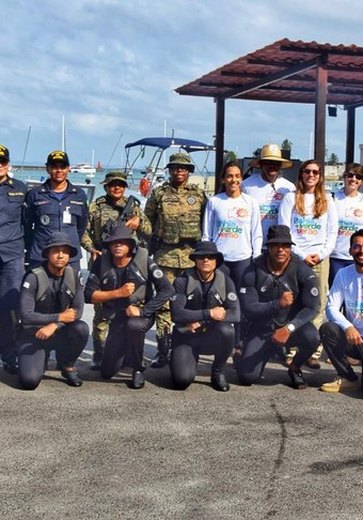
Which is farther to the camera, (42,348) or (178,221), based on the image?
(178,221)

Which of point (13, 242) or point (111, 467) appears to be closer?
point (111, 467)

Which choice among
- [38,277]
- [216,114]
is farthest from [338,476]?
[216,114]

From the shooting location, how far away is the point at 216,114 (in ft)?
42.8

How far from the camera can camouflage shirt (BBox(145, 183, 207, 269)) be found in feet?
22.0

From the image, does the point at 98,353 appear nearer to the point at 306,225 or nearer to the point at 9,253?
the point at 9,253

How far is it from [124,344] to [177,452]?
1.78 meters

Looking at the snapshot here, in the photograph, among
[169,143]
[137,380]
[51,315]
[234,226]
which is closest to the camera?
[51,315]

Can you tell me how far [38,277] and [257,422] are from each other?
6.85 feet

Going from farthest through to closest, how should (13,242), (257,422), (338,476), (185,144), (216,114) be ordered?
(185,144) < (216,114) < (13,242) < (257,422) < (338,476)

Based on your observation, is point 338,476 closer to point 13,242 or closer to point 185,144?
point 13,242

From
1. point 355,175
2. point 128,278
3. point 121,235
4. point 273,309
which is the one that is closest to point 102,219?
point 121,235

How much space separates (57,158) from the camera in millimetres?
Answer: 6234

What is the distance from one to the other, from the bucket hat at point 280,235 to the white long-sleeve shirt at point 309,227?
1.16 ft

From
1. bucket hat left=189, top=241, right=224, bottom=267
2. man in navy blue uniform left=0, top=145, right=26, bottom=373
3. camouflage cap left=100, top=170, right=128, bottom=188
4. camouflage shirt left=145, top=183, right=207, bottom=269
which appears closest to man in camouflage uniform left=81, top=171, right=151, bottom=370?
camouflage cap left=100, top=170, right=128, bottom=188
